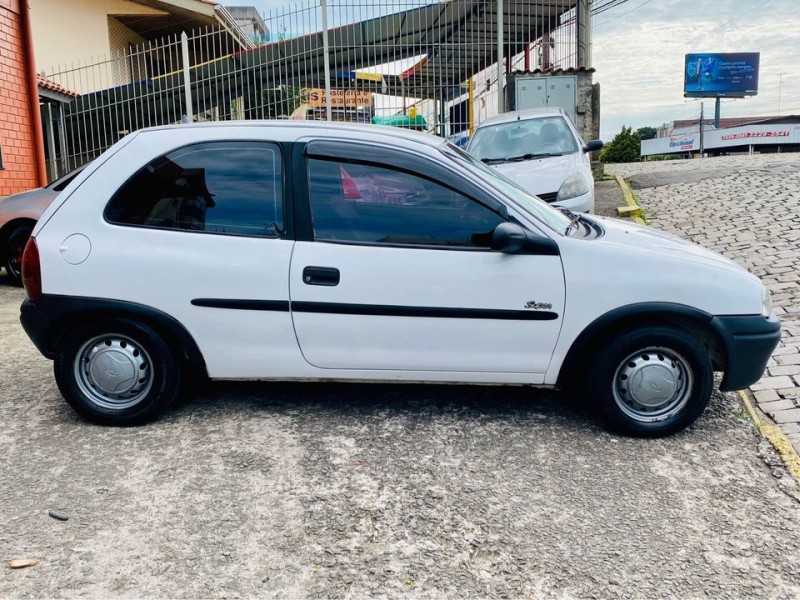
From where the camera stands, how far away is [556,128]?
9898 mm

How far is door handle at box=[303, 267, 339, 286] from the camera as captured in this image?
4023 millimetres

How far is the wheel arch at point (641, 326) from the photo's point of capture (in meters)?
3.95

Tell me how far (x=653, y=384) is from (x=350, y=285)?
1.72 m

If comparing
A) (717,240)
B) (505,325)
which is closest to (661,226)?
(717,240)

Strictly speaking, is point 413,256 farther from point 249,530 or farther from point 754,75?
point 754,75

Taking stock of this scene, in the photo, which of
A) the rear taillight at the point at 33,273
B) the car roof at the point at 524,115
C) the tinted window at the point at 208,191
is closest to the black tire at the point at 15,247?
the rear taillight at the point at 33,273

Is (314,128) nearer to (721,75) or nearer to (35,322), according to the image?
(35,322)

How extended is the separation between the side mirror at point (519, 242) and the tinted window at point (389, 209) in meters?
0.11

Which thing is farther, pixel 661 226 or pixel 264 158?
pixel 661 226

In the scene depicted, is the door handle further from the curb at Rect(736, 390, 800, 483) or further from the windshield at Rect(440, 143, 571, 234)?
the curb at Rect(736, 390, 800, 483)

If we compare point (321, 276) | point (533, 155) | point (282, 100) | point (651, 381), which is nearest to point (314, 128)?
point (321, 276)

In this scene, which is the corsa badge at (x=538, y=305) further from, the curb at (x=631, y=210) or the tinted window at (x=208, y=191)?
the curb at (x=631, y=210)

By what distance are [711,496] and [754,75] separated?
76.4m

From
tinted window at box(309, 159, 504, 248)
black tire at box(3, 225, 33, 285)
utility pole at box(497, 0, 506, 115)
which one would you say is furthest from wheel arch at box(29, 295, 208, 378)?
utility pole at box(497, 0, 506, 115)
